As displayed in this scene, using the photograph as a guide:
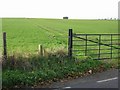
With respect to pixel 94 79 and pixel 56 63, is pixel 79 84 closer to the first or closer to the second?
pixel 94 79

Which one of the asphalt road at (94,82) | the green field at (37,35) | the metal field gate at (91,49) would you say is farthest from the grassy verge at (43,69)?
the green field at (37,35)

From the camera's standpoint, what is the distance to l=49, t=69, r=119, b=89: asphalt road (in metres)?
10.5

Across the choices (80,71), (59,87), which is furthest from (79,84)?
(80,71)

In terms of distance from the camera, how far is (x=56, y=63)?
12.9 metres

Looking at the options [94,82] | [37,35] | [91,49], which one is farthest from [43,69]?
[37,35]

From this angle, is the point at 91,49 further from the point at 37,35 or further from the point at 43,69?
the point at 37,35

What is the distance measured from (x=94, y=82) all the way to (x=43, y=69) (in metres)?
2.10

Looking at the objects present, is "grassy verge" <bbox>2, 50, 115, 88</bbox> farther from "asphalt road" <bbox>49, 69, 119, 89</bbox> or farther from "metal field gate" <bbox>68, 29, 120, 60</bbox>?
"metal field gate" <bbox>68, 29, 120, 60</bbox>

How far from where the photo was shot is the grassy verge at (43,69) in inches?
417

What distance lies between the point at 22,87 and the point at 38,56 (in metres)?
3.07

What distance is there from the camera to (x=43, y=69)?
12.0m

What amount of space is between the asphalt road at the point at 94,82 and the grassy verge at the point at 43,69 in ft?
1.70

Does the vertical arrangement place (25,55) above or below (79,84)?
above

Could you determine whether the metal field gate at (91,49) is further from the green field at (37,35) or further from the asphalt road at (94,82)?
the asphalt road at (94,82)
